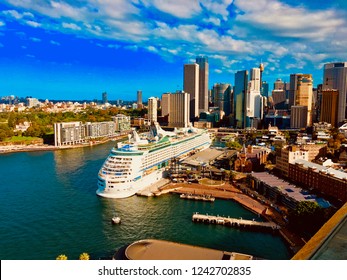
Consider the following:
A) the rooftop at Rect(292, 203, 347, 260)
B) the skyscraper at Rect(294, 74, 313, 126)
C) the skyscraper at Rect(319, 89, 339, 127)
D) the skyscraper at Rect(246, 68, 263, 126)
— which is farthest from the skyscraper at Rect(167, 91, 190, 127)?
the rooftop at Rect(292, 203, 347, 260)

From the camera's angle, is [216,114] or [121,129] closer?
[121,129]

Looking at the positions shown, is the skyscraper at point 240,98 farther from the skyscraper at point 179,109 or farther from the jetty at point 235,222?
the jetty at point 235,222

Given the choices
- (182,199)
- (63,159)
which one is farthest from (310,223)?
(63,159)

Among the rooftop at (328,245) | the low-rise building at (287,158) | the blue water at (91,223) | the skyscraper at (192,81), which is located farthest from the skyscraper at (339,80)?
the rooftop at (328,245)

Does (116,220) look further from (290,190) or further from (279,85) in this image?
(279,85)

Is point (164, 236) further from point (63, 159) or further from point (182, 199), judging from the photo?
point (63, 159)
